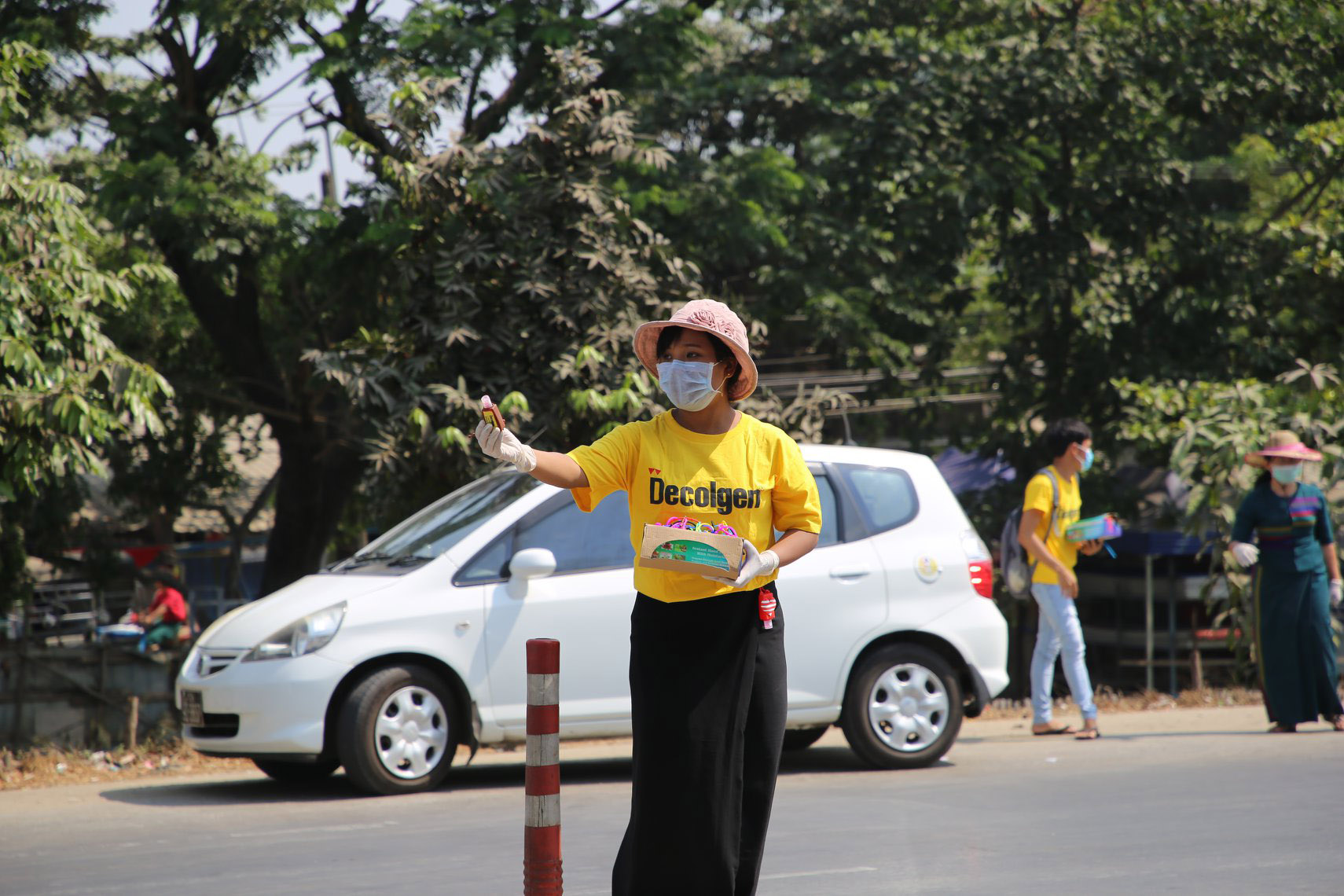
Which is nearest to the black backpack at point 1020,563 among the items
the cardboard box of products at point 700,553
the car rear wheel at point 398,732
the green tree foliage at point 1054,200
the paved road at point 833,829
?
the paved road at point 833,829

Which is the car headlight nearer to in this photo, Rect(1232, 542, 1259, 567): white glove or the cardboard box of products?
the cardboard box of products

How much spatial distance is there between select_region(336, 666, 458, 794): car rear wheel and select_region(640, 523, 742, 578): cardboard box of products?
369 centimetres

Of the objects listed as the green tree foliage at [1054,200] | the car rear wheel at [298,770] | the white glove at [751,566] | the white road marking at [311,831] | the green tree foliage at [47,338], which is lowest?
the white road marking at [311,831]

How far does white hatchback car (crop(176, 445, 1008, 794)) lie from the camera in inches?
295

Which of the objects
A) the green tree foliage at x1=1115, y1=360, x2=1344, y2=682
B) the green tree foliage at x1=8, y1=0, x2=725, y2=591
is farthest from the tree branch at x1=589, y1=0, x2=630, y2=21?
the green tree foliage at x1=1115, y1=360, x2=1344, y2=682

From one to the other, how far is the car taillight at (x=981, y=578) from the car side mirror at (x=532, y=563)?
2541 millimetres

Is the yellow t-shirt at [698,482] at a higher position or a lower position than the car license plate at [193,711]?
higher

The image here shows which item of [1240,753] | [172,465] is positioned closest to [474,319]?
[1240,753]

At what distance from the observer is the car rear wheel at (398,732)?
7426 mm

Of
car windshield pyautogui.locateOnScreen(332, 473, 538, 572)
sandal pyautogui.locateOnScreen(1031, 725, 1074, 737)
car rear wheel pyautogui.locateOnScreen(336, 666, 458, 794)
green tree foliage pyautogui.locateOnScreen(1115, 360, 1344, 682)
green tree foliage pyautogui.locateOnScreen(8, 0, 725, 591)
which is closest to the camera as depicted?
car rear wheel pyautogui.locateOnScreen(336, 666, 458, 794)

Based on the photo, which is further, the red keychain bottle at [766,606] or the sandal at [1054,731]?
the sandal at [1054,731]

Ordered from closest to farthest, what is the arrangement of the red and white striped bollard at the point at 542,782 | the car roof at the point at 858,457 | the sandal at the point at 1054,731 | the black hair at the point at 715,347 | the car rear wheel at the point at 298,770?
the red and white striped bollard at the point at 542,782
the black hair at the point at 715,347
the car rear wheel at the point at 298,770
the car roof at the point at 858,457
the sandal at the point at 1054,731

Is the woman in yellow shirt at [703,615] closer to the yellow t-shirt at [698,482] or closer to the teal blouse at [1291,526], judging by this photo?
the yellow t-shirt at [698,482]

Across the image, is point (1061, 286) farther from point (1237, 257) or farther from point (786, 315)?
point (786, 315)
